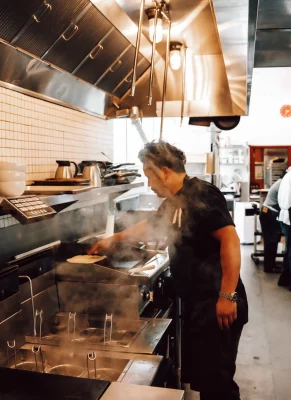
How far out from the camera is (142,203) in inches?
235

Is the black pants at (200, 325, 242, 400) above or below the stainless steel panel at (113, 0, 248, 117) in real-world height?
below

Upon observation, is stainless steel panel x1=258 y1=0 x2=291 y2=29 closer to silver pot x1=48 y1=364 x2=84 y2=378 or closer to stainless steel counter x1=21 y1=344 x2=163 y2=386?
stainless steel counter x1=21 y1=344 x2=163 y2=386

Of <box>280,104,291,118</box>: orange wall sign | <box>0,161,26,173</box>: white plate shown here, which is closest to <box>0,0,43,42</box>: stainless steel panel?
<box>0,161,26,173</box>: white plate

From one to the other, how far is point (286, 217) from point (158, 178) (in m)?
3.73

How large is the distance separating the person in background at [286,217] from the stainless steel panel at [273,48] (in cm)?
256

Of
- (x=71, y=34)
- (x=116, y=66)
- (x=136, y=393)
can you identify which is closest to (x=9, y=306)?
(x=136, y=393)

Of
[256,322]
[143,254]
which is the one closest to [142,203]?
[256,322]

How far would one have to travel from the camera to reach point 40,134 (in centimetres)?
276

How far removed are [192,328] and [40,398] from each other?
133 centimetres

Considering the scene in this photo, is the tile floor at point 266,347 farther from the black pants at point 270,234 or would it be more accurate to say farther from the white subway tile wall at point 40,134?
the white subway tile wall at point 40,134

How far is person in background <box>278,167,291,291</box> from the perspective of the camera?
5785 mm

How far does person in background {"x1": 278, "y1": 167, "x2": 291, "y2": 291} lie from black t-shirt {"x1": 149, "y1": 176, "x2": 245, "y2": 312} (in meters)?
3.52

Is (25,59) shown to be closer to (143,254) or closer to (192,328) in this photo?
(143,254)

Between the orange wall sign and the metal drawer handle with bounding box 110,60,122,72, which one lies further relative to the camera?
the orange wall sign
